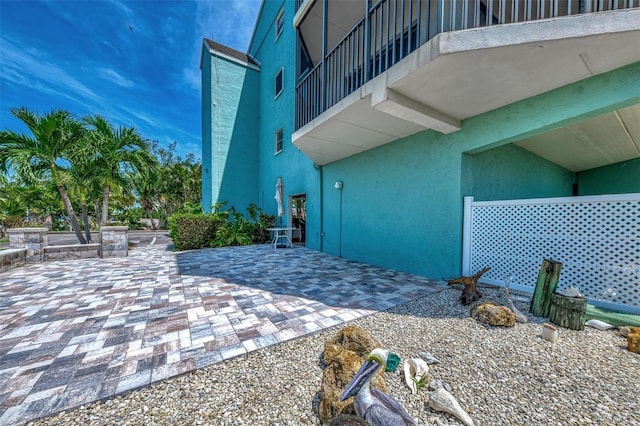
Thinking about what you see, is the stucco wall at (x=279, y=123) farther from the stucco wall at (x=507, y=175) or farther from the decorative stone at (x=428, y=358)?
the decorative stone at (x=428, y=358)

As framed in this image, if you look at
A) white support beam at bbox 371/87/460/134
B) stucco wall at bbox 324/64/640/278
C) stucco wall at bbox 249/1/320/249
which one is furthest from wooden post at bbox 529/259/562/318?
stucco wall at bbox 249/1/320/249

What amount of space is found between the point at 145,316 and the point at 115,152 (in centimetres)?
783

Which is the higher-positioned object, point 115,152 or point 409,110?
point 115,152

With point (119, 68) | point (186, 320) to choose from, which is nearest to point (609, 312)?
point (186, 320)

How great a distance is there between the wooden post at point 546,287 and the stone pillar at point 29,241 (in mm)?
11177

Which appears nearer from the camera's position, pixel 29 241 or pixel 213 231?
pixel 29 241

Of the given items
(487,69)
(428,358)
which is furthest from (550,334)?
(487,69)

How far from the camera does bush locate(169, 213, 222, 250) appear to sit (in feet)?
29.7

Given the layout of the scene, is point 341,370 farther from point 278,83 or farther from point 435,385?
point 278,83

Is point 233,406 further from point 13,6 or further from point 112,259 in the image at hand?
point 13,6

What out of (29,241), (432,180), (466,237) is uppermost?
(432,180)

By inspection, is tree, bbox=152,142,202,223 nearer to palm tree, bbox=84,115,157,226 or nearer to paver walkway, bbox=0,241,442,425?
palm tree, bbox=84,115,157,226

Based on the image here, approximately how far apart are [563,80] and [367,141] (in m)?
3.56

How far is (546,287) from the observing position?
3.29m
